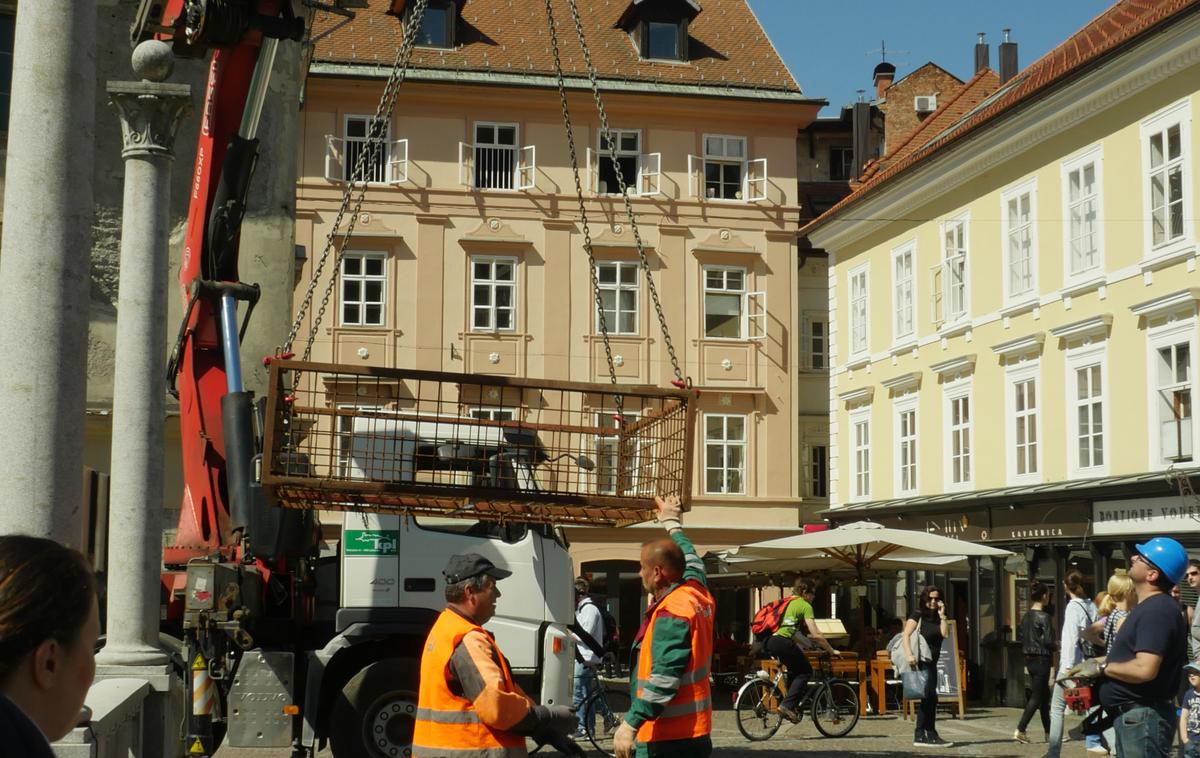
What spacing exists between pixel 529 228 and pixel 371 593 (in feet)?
92.6

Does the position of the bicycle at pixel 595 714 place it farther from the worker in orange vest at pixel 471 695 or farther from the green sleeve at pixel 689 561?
the worker in orange vest at pixel 471 695

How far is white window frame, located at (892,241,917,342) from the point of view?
34219 millimetres

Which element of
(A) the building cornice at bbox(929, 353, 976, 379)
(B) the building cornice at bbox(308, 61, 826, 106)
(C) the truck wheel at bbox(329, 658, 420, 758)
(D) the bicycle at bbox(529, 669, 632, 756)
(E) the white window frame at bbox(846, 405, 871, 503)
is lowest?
(D) the bicycle at bbox(529, 669, 632, 756)

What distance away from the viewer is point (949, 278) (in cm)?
3244

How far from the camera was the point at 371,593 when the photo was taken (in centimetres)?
1320

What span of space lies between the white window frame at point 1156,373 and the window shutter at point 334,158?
2169 cm

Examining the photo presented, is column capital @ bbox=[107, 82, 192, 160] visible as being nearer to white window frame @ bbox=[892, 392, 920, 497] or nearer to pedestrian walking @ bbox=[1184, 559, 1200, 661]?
pedestrian walking @ bbox=[1184, 559, 1200, 661]

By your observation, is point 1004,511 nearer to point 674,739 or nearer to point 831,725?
point 831,725

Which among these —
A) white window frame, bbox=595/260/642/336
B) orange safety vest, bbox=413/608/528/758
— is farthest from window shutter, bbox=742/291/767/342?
orange safety vest, bbox=413/608/528/758

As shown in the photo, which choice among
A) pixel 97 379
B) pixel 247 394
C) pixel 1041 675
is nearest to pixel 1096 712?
pixel 247 394

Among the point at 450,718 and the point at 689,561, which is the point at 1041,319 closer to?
the point at 689,561

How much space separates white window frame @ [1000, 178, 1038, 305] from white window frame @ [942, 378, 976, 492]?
2.54m

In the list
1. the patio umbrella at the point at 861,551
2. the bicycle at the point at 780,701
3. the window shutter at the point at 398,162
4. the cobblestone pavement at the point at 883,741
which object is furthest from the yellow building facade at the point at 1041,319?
the window shutter at the point at 398,162

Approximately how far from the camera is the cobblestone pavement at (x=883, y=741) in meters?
17.2
